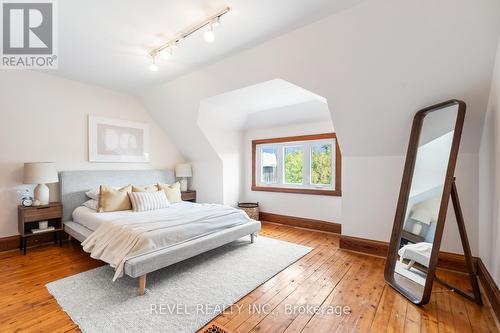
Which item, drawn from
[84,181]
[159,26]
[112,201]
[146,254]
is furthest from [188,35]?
[84,181]

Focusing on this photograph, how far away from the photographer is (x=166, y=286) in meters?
2.25

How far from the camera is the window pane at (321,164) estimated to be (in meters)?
4.24

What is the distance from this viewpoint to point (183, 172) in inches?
197

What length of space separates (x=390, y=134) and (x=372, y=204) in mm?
960

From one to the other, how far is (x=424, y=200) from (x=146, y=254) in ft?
9.09

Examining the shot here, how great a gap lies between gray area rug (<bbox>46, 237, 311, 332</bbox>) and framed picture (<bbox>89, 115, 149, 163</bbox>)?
218 cm

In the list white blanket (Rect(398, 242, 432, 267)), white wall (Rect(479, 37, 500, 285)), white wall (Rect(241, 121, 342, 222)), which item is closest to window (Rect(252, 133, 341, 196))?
white wall (Rect(241, 121, 342, 222))

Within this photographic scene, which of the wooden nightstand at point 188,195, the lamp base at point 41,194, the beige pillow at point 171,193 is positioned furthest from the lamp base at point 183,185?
the lamp base at point 41,194

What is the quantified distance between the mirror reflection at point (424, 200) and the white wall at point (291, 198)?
1.62 metres

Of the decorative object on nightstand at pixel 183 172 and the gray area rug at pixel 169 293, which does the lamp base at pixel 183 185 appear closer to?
the decorative object on nightstand at pixel 183 172

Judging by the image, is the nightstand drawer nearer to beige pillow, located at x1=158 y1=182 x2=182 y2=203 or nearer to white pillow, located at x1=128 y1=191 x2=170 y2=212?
white pillow, located at x1=128 y1=191 x2=170 y2=212

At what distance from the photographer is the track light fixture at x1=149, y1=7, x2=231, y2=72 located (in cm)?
219

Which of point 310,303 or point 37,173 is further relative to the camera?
point 37,173

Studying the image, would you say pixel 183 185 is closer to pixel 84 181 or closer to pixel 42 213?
pixel 84 181
